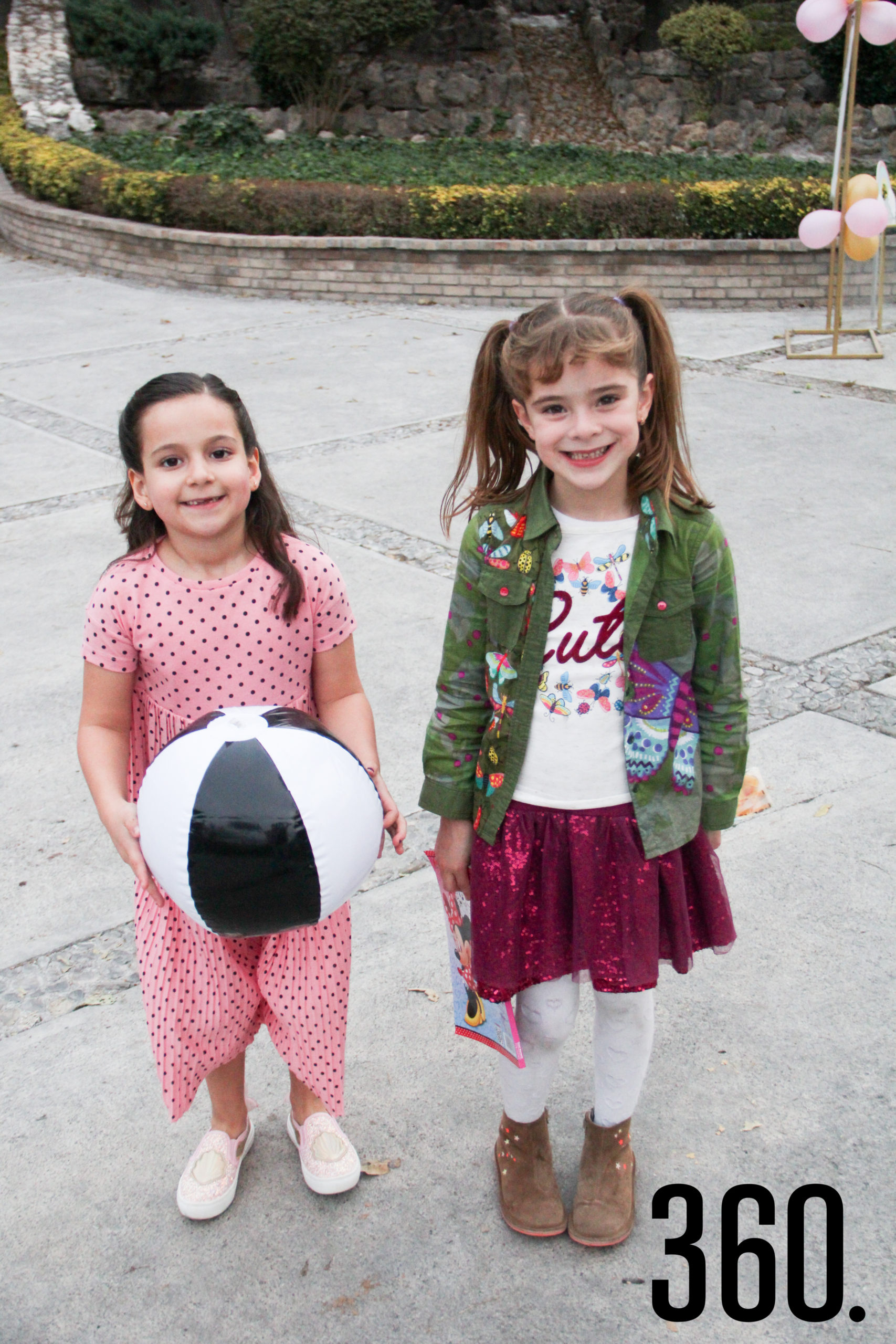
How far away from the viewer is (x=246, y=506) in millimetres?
2152

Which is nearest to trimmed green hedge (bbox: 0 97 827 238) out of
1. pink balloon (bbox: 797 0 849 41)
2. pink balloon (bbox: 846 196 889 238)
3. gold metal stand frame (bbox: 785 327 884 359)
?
gold metal stand frame (bbox: 785 327 884 359)

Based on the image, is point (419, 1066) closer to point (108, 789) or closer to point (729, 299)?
point (108, 789)

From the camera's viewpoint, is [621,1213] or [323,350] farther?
[323,350]

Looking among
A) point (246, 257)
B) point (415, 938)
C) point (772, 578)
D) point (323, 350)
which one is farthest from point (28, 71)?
point (415, 938)

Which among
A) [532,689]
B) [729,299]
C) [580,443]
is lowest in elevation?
[729,299]

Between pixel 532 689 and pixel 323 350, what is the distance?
26.5 ft

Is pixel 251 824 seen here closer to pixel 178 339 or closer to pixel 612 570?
pixel 612 570

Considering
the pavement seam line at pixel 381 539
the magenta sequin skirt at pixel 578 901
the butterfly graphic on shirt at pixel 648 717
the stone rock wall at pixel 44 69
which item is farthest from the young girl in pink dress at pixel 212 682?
the stone rock wall at pixel 44 69

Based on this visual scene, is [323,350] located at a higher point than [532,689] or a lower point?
lower

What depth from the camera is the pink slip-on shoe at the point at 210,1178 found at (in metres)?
2.26

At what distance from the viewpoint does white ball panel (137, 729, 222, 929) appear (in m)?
1.88

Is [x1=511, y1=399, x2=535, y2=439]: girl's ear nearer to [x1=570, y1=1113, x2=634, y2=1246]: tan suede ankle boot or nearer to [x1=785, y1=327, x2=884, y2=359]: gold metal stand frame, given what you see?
[x1=570, y1=1113, x2=634, y2=1246]: tan suede ankle boot

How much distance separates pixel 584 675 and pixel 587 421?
1.29ft

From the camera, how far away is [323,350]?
962cm
